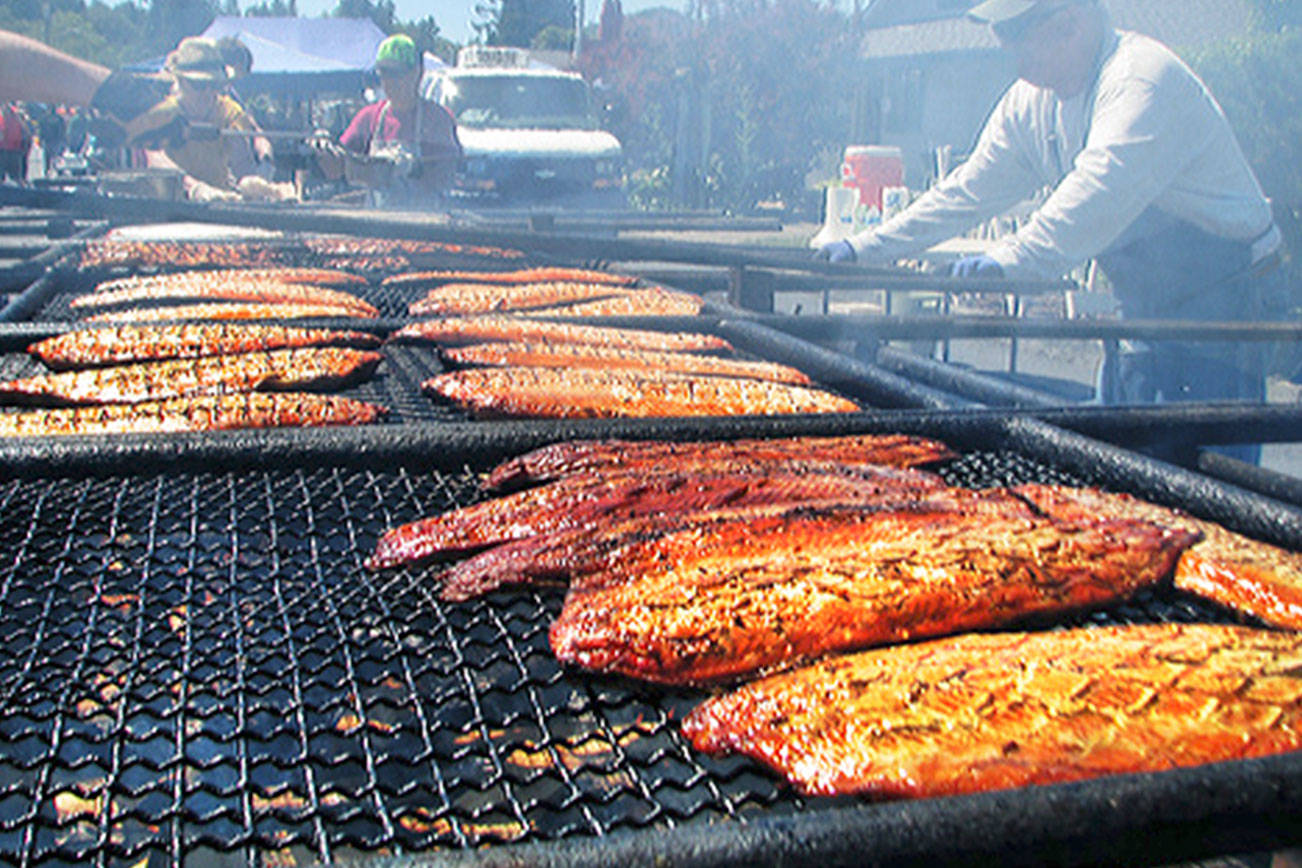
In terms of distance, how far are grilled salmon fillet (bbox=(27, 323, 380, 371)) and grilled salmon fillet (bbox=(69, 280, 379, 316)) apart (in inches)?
20.7

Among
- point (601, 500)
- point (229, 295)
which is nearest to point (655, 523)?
point (601, 500)

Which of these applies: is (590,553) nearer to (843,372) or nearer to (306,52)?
(843,372)

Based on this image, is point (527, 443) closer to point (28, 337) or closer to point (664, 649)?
point (664, 649)

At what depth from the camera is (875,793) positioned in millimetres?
1126

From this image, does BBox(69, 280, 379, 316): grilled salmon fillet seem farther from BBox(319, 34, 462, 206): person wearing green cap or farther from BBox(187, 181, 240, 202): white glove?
BBox(187, 181, 240, 202): white glove

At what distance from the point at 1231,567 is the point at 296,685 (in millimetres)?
1579

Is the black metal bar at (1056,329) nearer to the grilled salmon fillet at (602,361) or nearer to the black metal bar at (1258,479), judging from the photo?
the grilled salmon fillet at (602,361)

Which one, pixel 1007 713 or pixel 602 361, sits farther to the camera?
pixel 602 361

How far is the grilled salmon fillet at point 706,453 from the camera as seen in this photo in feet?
6.88

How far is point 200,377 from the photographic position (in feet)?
9.00

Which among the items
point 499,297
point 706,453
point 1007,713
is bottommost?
point 1007,713

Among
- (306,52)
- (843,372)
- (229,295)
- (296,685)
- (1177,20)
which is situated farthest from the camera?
(306,52)

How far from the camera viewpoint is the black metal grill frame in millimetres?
952

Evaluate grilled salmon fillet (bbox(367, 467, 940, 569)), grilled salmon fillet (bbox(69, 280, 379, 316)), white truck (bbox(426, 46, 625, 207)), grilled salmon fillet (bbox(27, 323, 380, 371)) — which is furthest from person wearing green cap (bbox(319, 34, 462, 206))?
grilled salmon fillet (bbox(367, 467, 940, 569))
